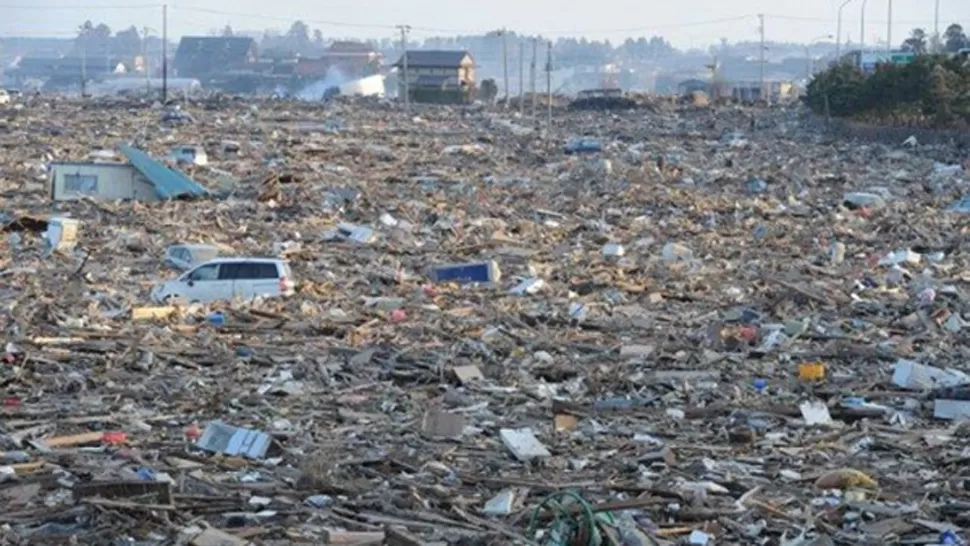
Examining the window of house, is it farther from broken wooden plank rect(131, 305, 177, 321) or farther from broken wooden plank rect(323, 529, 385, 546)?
broken wooden plank rect(323, 529, 385, 546)

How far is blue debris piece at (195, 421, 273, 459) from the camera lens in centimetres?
1041

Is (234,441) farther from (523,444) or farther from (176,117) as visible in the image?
(176,117)

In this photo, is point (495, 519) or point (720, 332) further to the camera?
point (720, 332)

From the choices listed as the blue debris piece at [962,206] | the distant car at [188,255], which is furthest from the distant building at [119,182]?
the blue debris piece at [962,206]

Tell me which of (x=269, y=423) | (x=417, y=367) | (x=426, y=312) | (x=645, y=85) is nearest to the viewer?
(x=269, y=423)

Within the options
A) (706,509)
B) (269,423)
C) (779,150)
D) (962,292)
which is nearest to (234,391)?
(269,423)

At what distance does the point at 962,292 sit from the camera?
57.5ft

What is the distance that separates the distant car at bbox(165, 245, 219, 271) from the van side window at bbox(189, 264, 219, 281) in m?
1.74

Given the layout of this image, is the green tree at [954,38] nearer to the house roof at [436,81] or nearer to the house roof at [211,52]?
the house roof at [436,81]

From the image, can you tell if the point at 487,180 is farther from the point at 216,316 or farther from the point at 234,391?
the point at 234,391

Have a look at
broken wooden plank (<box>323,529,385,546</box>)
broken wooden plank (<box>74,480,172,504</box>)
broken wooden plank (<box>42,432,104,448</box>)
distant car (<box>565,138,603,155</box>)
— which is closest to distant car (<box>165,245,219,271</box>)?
broken wooden plank (<box>42,432,104,448</box>)

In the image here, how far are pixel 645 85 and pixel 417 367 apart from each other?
17885 cm

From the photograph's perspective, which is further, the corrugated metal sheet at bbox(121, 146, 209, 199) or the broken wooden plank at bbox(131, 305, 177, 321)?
the corrugated metal sheet at bbox(121, 146, 209, 199)

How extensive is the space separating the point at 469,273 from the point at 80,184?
10439 millimetres
